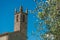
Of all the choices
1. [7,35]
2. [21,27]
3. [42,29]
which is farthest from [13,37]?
[42,29]

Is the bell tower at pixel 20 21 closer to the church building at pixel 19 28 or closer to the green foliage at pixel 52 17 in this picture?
the church building at pixel 19 28

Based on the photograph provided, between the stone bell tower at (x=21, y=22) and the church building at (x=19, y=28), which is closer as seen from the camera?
the church building at (x=19, y=28)

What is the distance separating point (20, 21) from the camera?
5559cm

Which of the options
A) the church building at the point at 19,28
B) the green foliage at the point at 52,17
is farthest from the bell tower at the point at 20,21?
the green foliage at the point at 52,17

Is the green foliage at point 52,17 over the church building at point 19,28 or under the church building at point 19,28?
over

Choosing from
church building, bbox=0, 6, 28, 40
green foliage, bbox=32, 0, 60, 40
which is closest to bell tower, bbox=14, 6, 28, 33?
church building, bbox=0, 6, 28, 40

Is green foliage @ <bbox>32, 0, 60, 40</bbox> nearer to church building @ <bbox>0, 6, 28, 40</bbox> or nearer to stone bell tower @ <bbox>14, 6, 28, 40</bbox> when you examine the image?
church building @ <bbox>0, 6, 28, 40</bbox>

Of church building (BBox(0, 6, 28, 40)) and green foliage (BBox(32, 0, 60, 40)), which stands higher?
green foliage (BBox(32, 0, 60, 40))

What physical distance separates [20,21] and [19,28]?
163 centimetres

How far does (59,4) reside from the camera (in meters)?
12.5

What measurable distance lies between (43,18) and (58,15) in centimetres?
94

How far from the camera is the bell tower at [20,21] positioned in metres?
55.0

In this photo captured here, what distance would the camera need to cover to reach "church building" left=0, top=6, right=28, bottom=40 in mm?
50938

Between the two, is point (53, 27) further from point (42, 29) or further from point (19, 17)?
point (19, 17)
